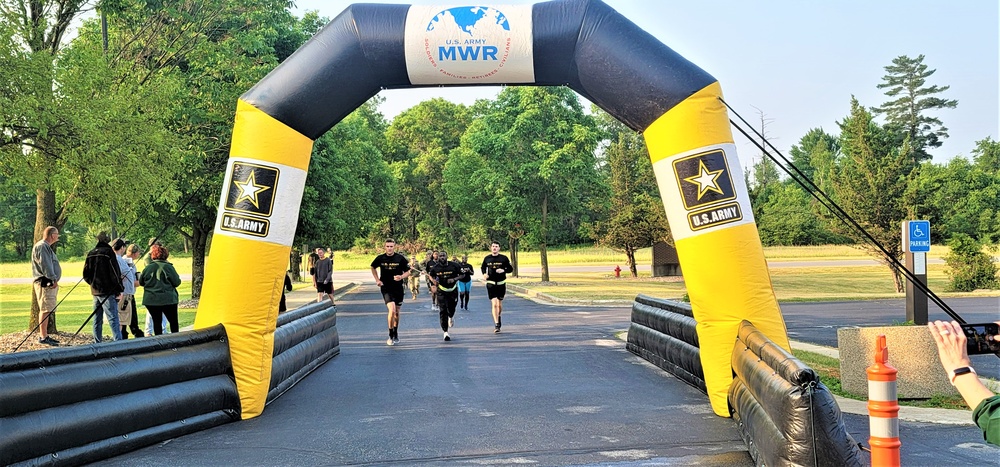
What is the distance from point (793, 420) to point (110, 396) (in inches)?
210

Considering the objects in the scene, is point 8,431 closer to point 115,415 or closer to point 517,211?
point 115,415

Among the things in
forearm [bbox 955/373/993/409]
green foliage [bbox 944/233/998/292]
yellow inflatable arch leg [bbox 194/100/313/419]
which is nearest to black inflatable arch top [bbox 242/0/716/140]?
yellow inflatable arch leg [bbox 194/100/313/419]

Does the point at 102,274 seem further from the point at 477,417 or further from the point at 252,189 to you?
the point at 477,417

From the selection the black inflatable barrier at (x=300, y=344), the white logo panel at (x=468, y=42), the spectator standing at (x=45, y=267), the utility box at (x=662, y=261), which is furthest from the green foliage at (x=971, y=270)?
the spectator standing at (x=45, y=267)

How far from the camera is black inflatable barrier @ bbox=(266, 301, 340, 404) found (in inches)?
384

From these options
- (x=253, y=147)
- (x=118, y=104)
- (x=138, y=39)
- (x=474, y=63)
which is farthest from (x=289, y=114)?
(x=138, y=39)

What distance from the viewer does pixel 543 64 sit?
903 cm

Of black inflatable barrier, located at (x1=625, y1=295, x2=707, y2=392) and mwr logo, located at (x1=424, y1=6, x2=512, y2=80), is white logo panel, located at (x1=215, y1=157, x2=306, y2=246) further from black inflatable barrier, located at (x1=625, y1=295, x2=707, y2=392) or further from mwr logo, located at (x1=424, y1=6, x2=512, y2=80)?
black inflatable barrier, located at (x1=625, y1=295, x2=707, y2=392)

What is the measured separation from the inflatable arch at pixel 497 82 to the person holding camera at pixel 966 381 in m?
5.18

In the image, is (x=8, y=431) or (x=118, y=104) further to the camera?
(x=118, y=104)

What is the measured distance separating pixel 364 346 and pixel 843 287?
89.8 feet

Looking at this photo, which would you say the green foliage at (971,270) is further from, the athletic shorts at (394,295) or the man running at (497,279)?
the athletic shorts at (394,295)

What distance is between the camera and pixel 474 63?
358 inches

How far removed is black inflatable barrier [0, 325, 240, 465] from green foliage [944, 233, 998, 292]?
30.3m
